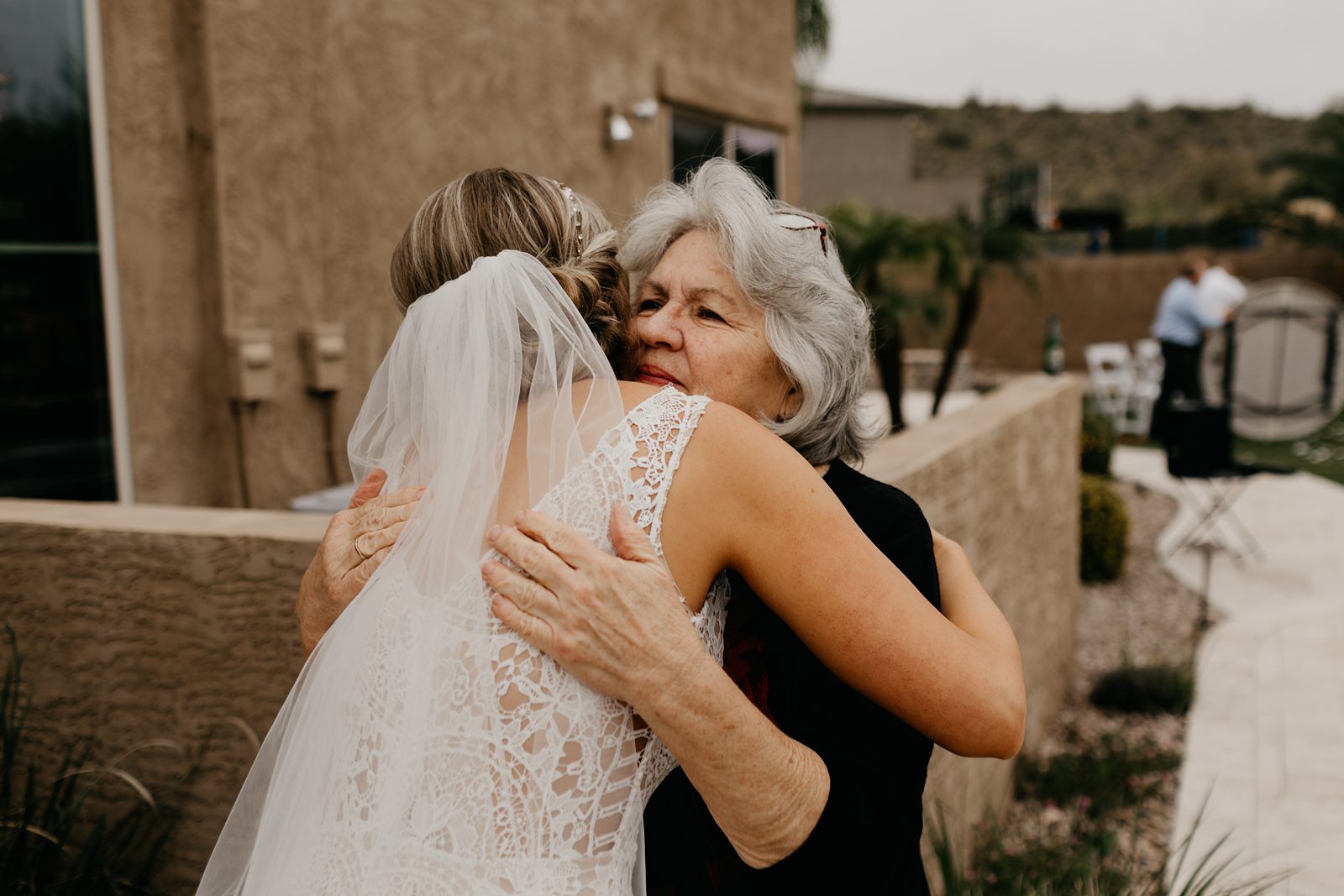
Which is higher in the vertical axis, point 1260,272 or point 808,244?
point 808,244

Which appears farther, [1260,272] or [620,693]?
[1260,272]

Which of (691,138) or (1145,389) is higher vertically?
(691,138)

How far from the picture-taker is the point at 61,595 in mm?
2697

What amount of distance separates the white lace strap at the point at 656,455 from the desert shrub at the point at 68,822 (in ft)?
5.77

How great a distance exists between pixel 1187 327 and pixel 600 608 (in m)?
13.4

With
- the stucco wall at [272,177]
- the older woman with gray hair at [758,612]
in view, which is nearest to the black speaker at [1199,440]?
the stucco wall at [272,177]

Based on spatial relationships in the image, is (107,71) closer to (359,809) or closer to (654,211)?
(654,211)

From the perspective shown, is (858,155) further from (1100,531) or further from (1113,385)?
(1100,531)

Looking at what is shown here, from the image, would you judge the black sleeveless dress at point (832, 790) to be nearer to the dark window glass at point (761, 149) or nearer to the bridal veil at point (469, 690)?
the bridal veil at point (469, 690)

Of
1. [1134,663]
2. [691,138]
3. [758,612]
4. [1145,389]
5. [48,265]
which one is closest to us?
[758,612]

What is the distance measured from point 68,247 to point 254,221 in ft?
2.33

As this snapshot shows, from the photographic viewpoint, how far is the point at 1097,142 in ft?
191

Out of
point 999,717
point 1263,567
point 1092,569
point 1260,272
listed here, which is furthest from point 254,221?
point 1260,272

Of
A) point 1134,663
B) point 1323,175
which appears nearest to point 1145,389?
point 1134,663
